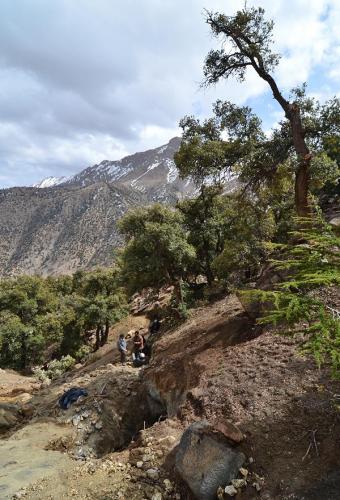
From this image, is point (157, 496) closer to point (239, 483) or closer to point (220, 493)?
point (220, 493)

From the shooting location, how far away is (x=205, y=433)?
8.59 meters

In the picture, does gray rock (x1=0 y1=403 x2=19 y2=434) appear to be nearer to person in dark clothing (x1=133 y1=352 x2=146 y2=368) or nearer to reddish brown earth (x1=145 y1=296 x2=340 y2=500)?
person in dark clothing (x1=133 y1=352 x2=146 y2=368)

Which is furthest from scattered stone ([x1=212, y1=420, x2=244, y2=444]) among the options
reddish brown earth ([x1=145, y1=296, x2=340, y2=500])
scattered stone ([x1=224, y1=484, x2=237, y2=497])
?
scattered stone ([x1=224, y1=484, x2=237, y2=497])

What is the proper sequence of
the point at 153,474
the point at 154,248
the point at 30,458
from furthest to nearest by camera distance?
1. the point at 154,248
2. the point at 30,458
3. the point at 153,474

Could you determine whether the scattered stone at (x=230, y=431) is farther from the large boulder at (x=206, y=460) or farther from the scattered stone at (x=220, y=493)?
the scattered stone at (x=220, y=493)

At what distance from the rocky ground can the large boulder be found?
2cm

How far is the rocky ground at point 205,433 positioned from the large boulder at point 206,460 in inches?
0.9

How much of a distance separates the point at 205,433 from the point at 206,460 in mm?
535

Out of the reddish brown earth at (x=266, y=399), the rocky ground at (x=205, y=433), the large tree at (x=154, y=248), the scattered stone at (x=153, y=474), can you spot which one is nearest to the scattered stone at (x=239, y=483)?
the rocky ground at (x=205, y=433)

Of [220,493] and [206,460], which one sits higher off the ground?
[206,460]

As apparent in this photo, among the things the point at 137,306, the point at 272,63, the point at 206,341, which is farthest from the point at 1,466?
the point at 137,306

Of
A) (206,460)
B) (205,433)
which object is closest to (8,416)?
(205,433)

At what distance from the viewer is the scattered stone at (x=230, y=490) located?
7.76m

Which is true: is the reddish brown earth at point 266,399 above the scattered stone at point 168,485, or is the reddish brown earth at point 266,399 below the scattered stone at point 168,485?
above
